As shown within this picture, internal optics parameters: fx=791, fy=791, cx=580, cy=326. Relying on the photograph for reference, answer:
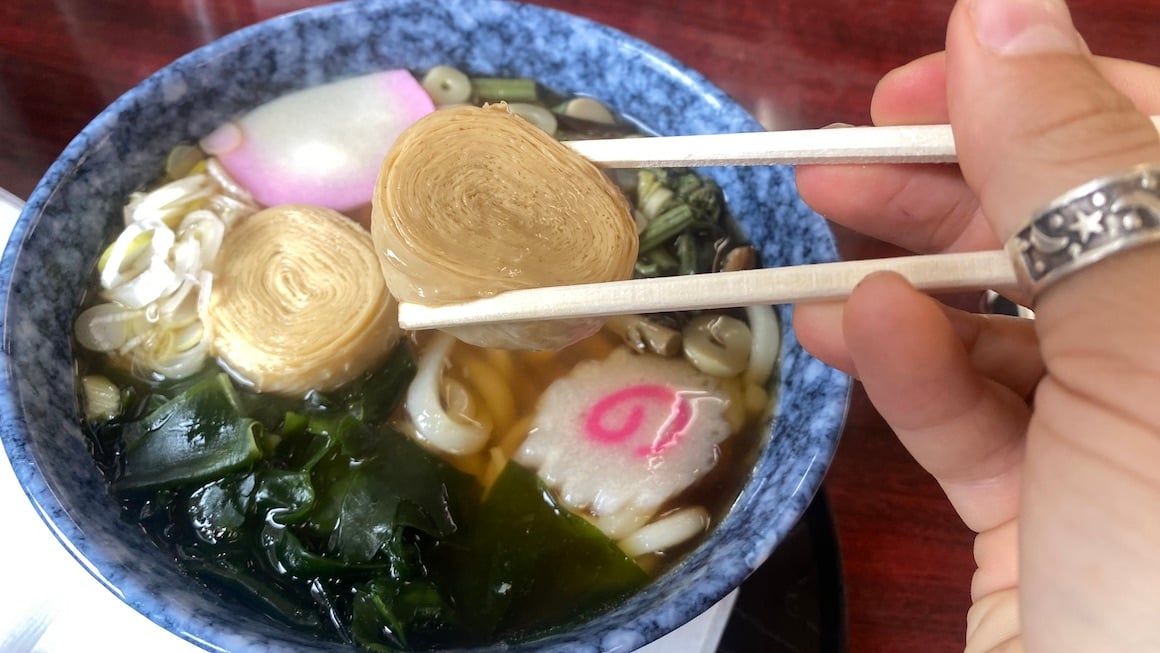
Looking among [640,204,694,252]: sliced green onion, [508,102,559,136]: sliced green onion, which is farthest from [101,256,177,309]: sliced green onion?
[640,204,694,252]: sliced green onion

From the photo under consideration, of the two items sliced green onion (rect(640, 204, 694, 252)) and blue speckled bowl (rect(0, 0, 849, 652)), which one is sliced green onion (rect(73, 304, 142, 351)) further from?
sliced green onion (rect(640, 204, 694, 252))

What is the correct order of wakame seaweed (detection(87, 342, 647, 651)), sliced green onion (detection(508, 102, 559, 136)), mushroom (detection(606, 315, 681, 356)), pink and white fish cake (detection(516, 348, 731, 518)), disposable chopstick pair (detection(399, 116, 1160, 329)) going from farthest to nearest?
sliced green onion (detection(508, 102, 559, 136))
mushroom (detection(606, 315, 681, 356))
pink and white fish cake (detection(516, 348, 731, 518))
wakame seaweed (detection(87, 342, 647, 651))
disposable chopstick pair (detection(399, 116, 1160, 329))

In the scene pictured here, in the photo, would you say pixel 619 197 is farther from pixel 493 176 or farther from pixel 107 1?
pixel 107 1

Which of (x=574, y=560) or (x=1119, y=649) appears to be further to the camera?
(x=574, y=560)

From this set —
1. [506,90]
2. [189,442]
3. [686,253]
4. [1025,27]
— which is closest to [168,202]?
[189,442]

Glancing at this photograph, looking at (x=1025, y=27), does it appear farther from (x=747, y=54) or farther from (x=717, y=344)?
(x=747, y=54)

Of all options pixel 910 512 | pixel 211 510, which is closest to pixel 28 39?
pixel 211 510

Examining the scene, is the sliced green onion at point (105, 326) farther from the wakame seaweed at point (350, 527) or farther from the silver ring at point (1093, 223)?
the silver ring at point (1093, 223)
